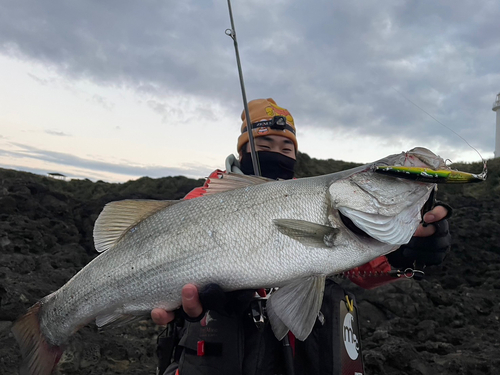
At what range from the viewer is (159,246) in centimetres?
232

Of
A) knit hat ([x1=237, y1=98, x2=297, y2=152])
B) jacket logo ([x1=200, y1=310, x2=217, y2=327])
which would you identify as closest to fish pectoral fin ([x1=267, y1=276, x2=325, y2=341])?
jacket logo ([x1=200, y1=310, x2=217, y2=327])

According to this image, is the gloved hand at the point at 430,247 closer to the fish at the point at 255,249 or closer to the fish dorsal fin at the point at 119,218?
the fish at the point at 255,249

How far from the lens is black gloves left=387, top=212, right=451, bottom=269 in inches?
106

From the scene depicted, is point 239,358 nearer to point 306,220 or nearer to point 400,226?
point 306,220

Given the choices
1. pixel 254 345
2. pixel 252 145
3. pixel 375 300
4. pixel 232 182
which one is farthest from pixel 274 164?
pixel 375 300

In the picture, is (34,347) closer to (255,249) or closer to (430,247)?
(255,249)

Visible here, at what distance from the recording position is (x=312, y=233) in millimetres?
2178

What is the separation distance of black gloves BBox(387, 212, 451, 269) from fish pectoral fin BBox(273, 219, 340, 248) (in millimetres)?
930

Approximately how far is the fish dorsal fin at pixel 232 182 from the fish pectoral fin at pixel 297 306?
0.74 meters

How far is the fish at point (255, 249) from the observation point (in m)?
2.17

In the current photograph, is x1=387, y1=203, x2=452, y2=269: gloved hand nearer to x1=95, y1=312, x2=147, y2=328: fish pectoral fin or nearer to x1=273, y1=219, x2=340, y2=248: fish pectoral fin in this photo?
x1=273, y1=219, x2=340, y2=248: fish pectoral fin

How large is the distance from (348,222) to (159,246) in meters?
1.19

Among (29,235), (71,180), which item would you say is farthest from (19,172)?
(29,235)

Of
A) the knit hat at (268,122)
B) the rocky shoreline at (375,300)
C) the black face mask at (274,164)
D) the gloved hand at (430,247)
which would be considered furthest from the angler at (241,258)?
the rocky shoreline at (375,300)
